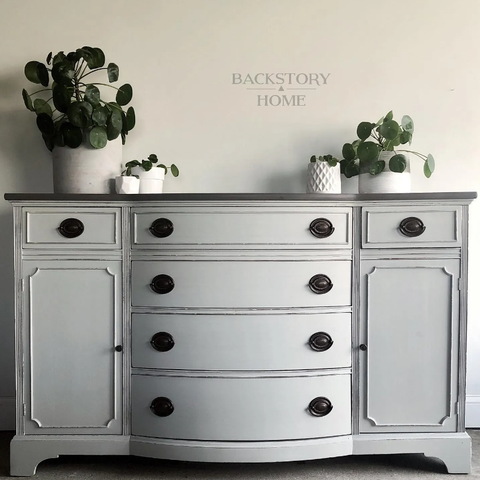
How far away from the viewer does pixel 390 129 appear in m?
1.99

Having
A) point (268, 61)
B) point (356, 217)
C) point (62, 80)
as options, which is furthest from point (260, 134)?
point (62, 80)

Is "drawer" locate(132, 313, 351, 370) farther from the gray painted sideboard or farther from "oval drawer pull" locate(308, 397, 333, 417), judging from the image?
"oval drawer pull" locate(308, 397, 333, 417)

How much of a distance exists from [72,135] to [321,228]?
1082 millimetres

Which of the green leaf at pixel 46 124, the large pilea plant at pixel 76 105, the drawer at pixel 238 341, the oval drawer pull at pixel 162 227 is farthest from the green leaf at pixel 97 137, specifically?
the drawer at pixel 238 341

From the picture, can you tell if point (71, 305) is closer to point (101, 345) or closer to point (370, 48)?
point (101, 345)

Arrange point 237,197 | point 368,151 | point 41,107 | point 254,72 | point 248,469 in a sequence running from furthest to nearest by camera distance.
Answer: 1. point 254,72
2. point 41,107
3. point 368,151
4. point 248,469
5. point 237,197

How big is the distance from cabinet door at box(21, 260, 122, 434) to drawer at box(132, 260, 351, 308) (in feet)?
0.61

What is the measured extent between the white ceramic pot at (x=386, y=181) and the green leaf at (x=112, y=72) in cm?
116

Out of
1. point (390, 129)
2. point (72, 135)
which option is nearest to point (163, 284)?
point (72, 135)

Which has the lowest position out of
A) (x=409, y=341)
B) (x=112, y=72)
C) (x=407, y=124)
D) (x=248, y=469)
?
(x=248, y=469)

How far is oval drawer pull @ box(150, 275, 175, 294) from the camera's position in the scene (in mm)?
1771

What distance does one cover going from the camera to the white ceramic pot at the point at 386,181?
2.01 m

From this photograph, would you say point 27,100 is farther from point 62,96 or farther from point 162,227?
point 162,227

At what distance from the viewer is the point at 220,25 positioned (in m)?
2.27
